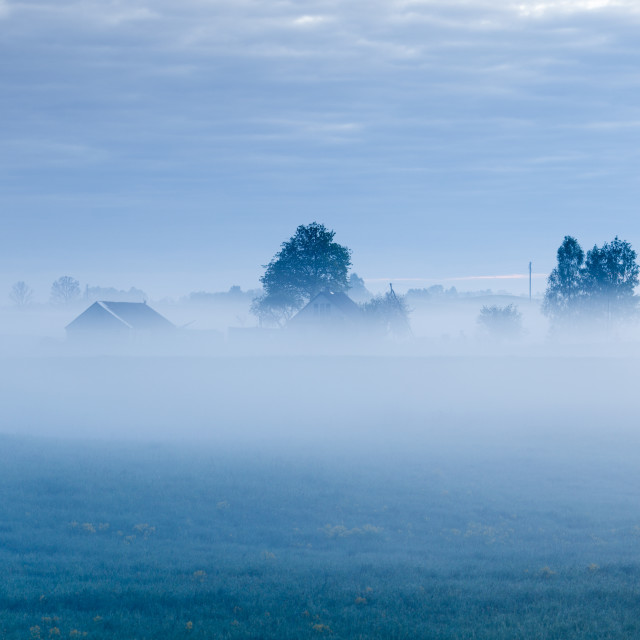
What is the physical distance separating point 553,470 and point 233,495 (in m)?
14.8

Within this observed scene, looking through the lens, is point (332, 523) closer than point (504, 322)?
Yes

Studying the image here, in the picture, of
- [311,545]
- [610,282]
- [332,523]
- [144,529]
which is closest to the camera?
[311,545]

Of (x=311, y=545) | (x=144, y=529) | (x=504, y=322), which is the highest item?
(x=504, y=322)

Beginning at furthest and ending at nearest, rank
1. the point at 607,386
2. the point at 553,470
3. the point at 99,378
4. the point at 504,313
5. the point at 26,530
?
the point at 504,313, the point at 99,378, the point at 607,386, the point at 553,470, the point at 26,530

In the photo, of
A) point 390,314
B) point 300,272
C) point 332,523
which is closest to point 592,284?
point 390,314

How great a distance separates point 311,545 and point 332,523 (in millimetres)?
2775

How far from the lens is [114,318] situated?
330 feet

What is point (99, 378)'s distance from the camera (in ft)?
264

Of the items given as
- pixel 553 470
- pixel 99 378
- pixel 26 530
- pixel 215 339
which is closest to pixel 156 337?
pixel 215 339

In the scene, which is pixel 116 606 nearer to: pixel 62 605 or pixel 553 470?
pixel 62 605

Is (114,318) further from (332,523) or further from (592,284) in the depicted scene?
(332,523)

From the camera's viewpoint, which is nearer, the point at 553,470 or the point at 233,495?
the point at 233,495

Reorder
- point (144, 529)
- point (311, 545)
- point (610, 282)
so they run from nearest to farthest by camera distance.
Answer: point (311, 545)
point (144, 529)
point (610, 282)

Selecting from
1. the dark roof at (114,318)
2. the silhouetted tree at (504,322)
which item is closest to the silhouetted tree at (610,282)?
the silhouetted tree at (504,322)
